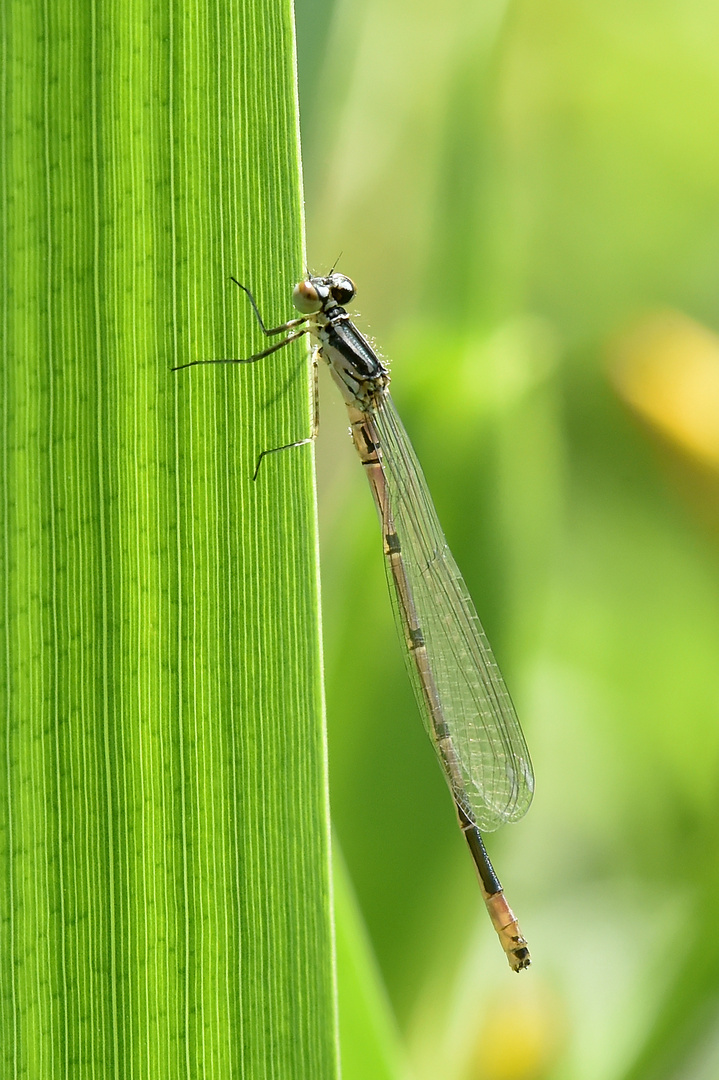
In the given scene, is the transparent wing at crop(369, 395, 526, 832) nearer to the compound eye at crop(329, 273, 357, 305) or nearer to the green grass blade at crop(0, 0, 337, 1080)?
the compound eye at crop(329, 273, 357, 305)

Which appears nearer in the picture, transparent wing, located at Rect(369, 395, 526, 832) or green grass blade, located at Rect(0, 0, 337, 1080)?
green grass blade, located at Rect(0, 0, 337, 1080)

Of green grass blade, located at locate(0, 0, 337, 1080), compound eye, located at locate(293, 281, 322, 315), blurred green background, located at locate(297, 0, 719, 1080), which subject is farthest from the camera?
blurred green background, located at locate(297, 0, 719, 1080)

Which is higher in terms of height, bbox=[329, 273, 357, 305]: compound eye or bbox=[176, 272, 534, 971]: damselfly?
bbox=[329, 273, 357, 305]: compound eye

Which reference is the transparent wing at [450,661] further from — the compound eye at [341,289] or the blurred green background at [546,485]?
the compound eye at [341,289]

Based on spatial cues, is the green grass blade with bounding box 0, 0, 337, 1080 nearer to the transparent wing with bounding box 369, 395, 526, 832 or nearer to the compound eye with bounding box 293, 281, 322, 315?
the compound eye with bounding box 293, 281, 322, 315

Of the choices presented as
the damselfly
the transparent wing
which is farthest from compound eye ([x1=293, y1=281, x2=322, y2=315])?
the transparent wing

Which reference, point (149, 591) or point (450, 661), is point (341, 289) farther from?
point (149, 591)

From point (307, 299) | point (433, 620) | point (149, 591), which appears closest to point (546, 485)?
point (433, 620)

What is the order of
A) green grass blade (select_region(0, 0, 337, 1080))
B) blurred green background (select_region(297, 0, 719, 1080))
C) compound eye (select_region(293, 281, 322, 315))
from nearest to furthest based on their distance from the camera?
1. green grass blade (select_region(0, 0, 337, 1080))
2. compound eye (select_region(293, 281, 322, 315))
3. blurred green background (select_region(297, 0, 719, 1080))
